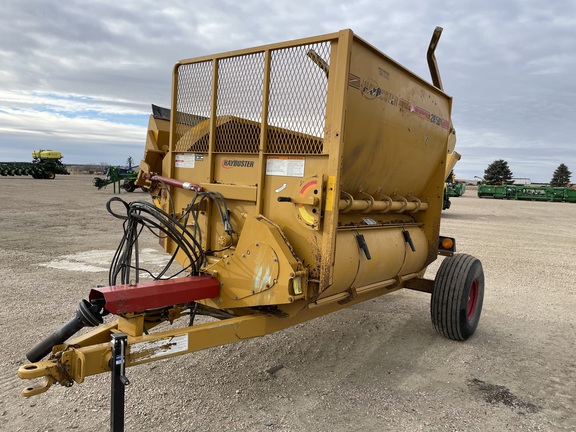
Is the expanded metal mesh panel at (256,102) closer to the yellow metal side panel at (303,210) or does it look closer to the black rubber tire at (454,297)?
the yellow metal side panel at (303,210)

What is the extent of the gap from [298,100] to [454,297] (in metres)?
2.63

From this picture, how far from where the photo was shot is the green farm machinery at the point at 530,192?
3700 centimetres

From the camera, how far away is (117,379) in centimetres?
243

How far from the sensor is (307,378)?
12.3 feet

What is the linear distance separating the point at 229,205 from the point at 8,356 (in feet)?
7.46

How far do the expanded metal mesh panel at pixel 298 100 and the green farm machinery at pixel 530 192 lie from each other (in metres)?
39.4

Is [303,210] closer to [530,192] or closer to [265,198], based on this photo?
[265,198]

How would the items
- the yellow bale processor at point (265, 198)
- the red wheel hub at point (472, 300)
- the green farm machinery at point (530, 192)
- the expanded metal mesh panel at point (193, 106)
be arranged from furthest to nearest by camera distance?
1. the green farm machinery at point (530, 192)
2. the red wheel hub at point (472, 300)
3. the expanded metal mesh panel at point (193, 106)
4. the yellow bale processor at point (265, 198)

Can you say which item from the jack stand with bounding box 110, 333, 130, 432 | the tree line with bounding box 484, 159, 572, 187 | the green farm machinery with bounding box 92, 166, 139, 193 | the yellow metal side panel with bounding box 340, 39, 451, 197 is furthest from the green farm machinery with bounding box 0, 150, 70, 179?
the tree line with bounding box 484, 159, 572, 187

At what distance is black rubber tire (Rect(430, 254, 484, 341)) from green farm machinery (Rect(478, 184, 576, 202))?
37.4 m

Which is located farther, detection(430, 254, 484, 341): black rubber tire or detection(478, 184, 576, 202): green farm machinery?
detection(478, 184, 576, 202): green farm machinery

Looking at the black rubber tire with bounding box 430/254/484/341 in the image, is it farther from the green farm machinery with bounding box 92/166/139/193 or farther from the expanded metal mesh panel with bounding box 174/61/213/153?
the green farm machinery with bounding box 92/166/139/193

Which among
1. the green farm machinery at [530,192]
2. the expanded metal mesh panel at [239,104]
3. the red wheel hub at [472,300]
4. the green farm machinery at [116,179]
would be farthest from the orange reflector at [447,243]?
the green farm machinery at [530,192]

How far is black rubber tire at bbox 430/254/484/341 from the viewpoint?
180 inches
